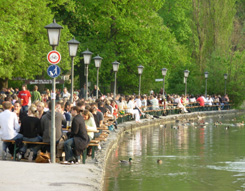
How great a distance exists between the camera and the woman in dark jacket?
1566 cm

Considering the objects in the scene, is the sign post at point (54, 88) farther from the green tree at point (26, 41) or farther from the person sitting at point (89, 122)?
the green tree at point (26, 41)

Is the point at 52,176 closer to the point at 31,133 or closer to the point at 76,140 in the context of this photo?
the point at 76,140

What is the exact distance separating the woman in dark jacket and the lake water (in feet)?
3.38

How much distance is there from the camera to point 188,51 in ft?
216

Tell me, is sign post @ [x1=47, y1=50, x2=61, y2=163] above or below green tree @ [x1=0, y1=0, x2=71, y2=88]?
below

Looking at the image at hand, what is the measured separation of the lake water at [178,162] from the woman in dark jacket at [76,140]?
3.38 feet

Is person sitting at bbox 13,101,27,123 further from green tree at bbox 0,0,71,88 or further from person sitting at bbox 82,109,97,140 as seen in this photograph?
green tree at bbox 0,0,71,88

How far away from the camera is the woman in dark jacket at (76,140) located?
15656mm

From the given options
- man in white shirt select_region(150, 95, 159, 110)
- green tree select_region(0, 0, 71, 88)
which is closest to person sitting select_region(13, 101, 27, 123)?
green tree select_region(0, 0, 71, 88)

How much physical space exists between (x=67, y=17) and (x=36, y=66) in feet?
28.9

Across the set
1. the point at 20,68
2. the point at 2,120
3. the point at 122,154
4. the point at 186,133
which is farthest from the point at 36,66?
the point at 2,120

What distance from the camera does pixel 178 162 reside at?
66.3 feet

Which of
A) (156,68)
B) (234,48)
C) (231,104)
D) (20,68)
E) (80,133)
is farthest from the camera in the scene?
(234,48)

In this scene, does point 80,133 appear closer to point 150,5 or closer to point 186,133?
point 186,133
